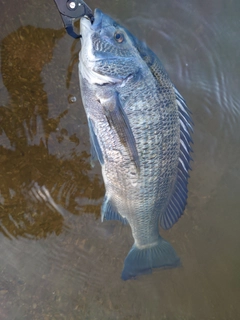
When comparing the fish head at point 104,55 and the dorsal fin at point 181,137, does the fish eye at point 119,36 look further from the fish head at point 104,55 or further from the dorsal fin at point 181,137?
the dorsal fin at point 181,137

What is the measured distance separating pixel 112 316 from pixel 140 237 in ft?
3.35

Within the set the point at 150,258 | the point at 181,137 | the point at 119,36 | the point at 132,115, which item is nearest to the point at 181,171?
the point at 181,137

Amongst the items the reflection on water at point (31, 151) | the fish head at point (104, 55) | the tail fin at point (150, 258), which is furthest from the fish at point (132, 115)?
the reflection on water at point (31, 151)

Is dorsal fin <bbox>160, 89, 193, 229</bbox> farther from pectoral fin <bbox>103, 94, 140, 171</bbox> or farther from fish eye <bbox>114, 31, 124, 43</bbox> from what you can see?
fish eye <bbox>114, 31, 124, 43</bbox>

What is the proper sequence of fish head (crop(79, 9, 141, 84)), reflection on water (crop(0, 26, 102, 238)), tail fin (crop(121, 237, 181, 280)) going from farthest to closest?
reflection on water (crop(0, 26, 102, 238)) < tail fin (crop(121, 237, 181, 280)) < fish head (crop(79, 9, 141, 84))

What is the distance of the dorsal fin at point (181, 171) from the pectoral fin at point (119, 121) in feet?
1.02

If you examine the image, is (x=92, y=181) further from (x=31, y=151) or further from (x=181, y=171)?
(x=181, y=171)

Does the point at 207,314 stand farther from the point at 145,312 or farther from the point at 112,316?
the point at 112,316

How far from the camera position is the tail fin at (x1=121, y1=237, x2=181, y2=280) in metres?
2.02

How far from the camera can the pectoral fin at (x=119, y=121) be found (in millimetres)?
1566

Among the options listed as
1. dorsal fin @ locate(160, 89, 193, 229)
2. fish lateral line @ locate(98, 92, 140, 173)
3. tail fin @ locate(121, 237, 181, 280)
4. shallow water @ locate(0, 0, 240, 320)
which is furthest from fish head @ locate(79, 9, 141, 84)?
tail fin @ locate(121, 237, 181, 280)

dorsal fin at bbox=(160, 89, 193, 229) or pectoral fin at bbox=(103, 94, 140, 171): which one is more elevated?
pectoral fin at bbox=(103, 94, 140, 171)

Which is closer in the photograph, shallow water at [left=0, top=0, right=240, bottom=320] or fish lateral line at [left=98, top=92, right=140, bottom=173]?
fish lateral line at [left=98, top=92, right=140, bottom=173]

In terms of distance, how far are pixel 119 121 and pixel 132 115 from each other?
82mm
